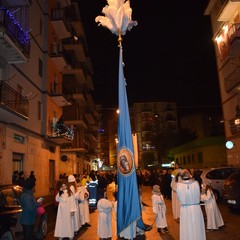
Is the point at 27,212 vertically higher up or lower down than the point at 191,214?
higher up

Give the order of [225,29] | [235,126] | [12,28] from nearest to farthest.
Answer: [12,28]
[235,126]
[225,29]

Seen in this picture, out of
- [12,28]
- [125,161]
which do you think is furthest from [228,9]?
[125,161]

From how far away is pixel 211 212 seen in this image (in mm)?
11719

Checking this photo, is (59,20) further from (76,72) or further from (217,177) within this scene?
(217,177)

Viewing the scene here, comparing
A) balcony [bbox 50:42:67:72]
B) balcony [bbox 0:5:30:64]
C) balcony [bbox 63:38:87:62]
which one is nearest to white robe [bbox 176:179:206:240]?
balcony [bbox 0:5:30:64]

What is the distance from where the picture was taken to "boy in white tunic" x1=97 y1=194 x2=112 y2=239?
10938 millimetres

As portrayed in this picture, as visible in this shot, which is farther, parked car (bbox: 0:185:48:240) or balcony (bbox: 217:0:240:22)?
balcony (bbox: 217:0:240:22)

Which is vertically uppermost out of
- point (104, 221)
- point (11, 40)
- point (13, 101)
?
point (11, 40)

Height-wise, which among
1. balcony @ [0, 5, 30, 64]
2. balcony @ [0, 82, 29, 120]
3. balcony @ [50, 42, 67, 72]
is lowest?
balcony @ [0, 82, 29, 120]

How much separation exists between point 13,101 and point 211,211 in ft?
38.6

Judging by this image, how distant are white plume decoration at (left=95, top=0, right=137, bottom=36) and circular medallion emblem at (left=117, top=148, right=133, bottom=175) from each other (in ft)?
8.81

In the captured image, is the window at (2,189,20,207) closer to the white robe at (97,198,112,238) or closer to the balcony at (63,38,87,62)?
the white robe at (97,198,112,238)

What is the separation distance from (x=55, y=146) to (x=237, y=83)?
16160mm

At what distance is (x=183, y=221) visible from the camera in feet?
26.9
